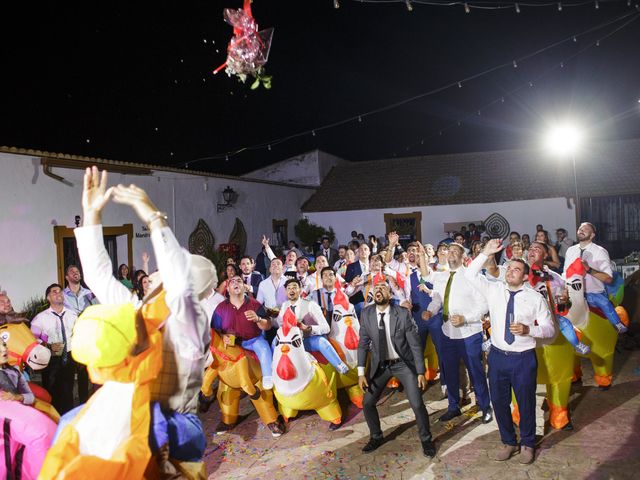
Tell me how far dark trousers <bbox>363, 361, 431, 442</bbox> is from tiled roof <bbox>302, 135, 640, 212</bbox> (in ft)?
56.7

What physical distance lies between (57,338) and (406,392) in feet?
13.4

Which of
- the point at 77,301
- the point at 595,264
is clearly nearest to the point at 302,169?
the point at 77,301

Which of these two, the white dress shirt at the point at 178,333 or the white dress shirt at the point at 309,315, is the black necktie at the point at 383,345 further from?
the white dress shirt at the point at 178,333

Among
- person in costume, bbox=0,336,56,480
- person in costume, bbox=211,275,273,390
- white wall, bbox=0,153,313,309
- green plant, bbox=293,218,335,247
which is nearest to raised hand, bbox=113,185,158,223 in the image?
person in costume, bbox=0,336,56,480

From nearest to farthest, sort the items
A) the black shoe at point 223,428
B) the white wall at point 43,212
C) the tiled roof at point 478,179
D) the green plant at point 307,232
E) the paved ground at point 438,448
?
the paved ground at point 438,448, the black shoe at point 223,428, the white wall at point 43,212, the tiled roof at point 478,179, the green plant at point 307,232

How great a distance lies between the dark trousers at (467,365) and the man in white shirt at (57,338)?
4.37 meters

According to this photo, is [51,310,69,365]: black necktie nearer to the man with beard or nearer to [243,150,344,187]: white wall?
the man with beard

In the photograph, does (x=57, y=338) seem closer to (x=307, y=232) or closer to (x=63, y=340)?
(x=63, y=340)

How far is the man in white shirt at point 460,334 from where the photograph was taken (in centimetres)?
593

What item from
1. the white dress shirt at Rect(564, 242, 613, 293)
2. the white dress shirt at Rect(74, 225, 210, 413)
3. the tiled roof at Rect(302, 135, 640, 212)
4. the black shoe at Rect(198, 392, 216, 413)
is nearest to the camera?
the white dress shirt at Rect(74, 225, 210, 413)

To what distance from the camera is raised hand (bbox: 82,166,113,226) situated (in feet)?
8.33

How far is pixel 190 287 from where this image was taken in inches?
94.7

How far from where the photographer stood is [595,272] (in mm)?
7137

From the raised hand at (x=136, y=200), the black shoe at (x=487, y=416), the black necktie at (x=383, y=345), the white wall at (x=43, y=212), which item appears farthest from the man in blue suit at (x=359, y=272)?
the raised hand at (x=136, y=200)
